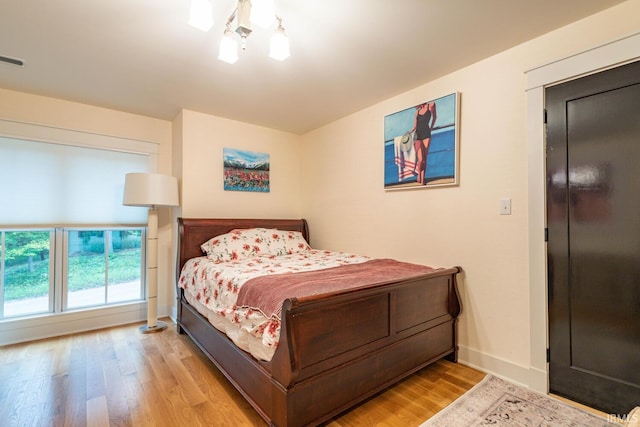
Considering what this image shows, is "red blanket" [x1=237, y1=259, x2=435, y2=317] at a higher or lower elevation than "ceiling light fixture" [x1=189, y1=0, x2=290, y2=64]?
lower

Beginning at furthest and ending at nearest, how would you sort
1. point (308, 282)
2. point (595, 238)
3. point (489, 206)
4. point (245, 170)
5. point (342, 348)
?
point (245, 170) → point (489, 206) → point (308, 282) → point (595, 238) → point (342, 348)

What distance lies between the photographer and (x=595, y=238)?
178cm

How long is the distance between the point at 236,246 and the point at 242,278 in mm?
1054

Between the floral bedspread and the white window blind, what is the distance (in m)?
1.15

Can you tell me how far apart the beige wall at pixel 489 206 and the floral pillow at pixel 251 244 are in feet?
3.24

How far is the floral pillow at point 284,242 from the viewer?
3270 millimetres

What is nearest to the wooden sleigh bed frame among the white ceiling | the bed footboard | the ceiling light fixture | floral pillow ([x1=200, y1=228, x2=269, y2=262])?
the bed footboard

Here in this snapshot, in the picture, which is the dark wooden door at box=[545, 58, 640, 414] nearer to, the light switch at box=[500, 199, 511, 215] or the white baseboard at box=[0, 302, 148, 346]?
the light switch at box=[500, 199, 511, 215]

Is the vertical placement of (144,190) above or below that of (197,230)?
above

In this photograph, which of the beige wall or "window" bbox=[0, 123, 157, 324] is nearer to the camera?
the beige wall

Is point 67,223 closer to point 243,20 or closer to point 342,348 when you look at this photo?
point 243,20

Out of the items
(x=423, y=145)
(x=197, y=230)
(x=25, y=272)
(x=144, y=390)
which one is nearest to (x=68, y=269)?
(x=25, y=272)

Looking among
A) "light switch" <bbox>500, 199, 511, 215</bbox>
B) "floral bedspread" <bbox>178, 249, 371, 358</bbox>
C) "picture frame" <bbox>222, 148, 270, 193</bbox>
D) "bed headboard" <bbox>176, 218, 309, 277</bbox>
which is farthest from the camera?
"picture frame" <bbox>222, 148, 270, 193</bbox>

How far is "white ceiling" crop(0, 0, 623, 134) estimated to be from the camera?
1.72 metres
